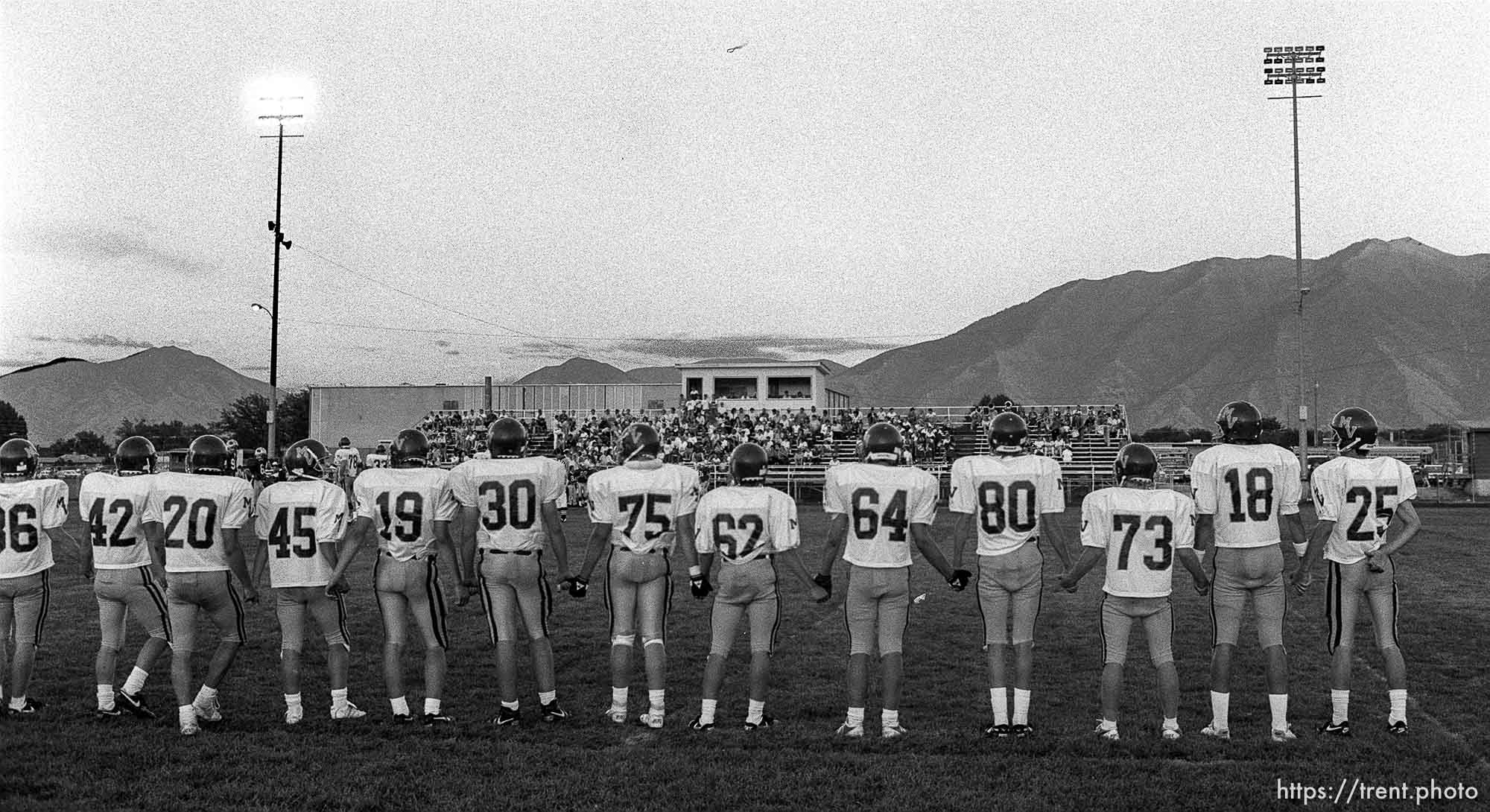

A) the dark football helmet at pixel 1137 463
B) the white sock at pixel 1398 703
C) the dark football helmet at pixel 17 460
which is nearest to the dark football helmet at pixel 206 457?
the dark football helmet at pixel 17 460

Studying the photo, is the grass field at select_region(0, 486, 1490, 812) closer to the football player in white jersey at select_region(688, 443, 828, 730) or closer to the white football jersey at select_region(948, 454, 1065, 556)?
the football player in white jersey at select_region(688, 443, 828, 730)

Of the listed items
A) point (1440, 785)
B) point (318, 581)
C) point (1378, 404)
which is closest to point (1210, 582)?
point (1440, 785)

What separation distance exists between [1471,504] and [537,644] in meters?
33.5

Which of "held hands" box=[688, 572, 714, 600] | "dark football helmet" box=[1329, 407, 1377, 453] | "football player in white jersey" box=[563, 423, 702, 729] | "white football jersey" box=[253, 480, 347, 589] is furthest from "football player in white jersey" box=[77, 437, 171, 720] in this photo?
"dark football helmet" box=[1329, 407, 1377, 453]

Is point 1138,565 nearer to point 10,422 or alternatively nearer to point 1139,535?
point 1139,535

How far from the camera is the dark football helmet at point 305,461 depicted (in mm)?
→ 7496

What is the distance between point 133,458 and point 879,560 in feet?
17.9

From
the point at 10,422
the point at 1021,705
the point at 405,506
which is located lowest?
the point at 1021,705

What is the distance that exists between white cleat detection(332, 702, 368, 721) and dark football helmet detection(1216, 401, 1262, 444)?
6.29 meters

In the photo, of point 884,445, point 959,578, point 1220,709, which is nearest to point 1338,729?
point 1220,709

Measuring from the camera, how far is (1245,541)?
271 inches

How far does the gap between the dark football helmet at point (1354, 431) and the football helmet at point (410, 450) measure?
21.1 ft

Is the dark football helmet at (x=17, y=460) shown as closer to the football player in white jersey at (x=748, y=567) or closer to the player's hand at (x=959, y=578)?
the football player in white jersey at (x=748, y=567)

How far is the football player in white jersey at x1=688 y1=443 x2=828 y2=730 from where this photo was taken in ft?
22.9
